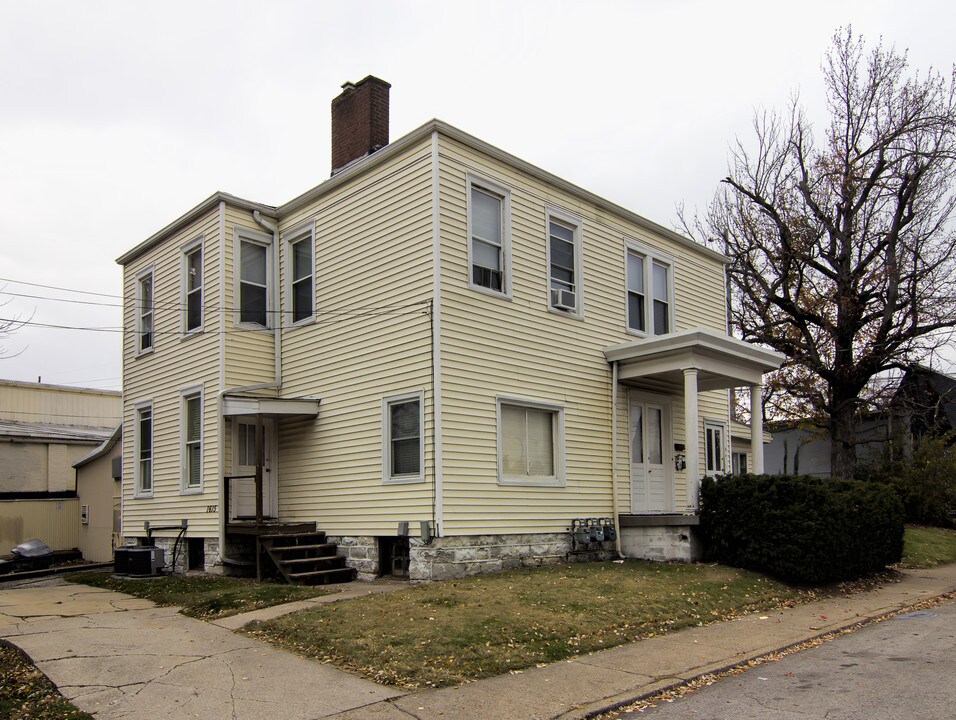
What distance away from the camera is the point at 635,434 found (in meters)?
17.1

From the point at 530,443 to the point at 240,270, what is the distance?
6358mm

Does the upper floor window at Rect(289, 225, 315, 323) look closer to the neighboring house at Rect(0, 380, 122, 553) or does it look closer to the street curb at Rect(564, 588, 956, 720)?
the street curb at Rect(564, 588, 956, 720)

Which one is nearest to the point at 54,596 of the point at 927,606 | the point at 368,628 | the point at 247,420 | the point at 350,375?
the point at 247,420

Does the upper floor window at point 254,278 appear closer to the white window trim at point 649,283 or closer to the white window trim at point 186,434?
the white window trim at point 186,434

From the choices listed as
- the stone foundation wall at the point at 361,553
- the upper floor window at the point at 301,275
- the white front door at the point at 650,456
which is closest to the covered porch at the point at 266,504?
the stone foundation wall at the point at 361,553

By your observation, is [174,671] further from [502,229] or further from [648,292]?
[648,292]

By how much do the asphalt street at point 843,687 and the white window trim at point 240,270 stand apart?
10982mm

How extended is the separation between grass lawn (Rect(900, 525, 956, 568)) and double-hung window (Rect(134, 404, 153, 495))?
1546 cm

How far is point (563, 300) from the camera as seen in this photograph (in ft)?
52.3

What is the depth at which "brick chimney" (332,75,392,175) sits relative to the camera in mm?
16688

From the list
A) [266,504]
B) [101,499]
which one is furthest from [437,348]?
[101,499]

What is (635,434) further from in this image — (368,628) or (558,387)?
(368,628)

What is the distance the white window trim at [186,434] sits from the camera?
52.5 feet

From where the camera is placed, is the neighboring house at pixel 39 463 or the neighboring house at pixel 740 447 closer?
the neighboring house at pixel 39 463
